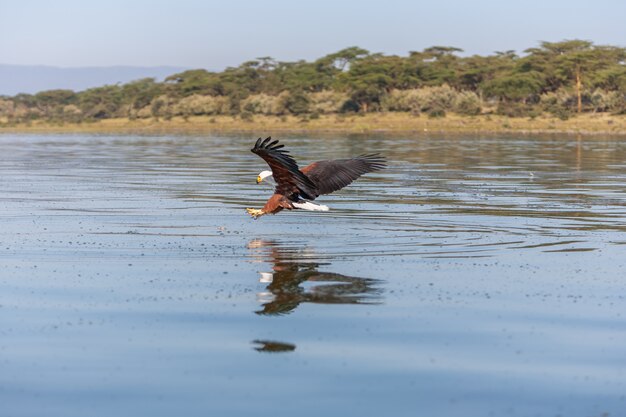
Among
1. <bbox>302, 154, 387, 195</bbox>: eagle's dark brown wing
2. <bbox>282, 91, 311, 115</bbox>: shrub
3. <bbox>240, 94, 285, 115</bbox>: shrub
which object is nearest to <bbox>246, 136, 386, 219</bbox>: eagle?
<bbox>302, 154, 387, 195</bbox>: eagle's dark brown wing

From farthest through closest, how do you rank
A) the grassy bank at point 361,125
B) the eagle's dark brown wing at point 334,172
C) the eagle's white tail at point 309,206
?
1. the grassy bank at point 361,125
2. the eagle's dark brown wing at point 334,172
3. the eagle's white tail at point 309,206

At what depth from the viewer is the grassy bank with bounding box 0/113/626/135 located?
69375mm

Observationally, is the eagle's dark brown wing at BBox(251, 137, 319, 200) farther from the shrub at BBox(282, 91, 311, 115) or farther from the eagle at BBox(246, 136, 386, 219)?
the shrub at BBox(282, 91, 311, 115)

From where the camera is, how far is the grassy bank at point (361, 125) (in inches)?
2731

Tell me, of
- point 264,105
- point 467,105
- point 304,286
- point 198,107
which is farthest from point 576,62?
point 304,286

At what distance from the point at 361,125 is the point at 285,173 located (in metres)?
58.5

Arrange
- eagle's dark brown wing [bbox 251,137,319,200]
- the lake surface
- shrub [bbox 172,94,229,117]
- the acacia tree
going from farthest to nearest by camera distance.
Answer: shrub [bbox 172,94,229,117] → the acacia tree → eagle's dark brown wing [bbox 251,137,319,200] → the lake surface

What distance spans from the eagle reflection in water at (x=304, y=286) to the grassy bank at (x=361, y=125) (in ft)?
181

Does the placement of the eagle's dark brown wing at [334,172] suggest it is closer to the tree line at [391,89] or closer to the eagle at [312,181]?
the eagle at [312,181]

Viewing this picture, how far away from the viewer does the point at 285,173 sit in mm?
14664

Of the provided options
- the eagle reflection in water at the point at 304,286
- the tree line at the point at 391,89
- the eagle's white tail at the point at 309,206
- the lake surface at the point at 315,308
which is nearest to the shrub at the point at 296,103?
the tree line at the point at 391,89

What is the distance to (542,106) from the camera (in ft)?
258

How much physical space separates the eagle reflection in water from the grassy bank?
5508 centimetres

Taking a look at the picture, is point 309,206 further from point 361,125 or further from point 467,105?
point 467,105
